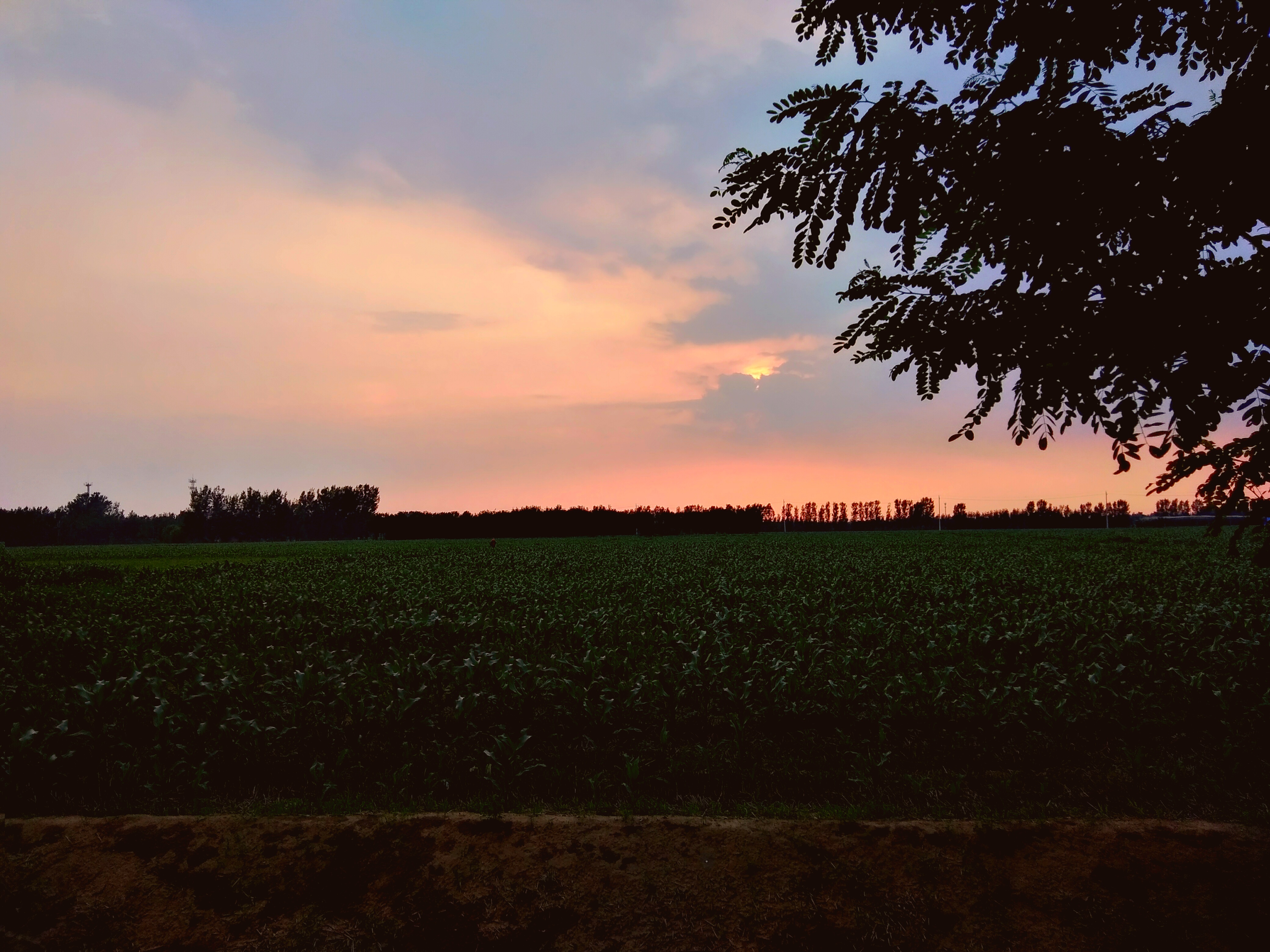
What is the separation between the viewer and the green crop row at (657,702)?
20.9ft

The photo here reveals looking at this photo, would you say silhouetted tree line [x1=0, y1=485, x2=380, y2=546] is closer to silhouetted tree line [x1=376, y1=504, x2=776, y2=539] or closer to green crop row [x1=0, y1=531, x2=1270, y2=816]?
silhouetted tree line [x1=376, y1=504, x2=776, y2=539]

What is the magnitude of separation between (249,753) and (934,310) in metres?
7.10

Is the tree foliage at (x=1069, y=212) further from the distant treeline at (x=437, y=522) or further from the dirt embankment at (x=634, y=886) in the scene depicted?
the distant treeline at (x=437, y=522)

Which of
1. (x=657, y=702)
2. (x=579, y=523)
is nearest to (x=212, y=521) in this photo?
(x=579, y=523)

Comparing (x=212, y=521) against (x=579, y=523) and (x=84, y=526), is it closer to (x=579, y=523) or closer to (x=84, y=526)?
(x=84, y=526)

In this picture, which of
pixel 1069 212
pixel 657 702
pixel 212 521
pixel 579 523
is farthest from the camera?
pixel 212 521

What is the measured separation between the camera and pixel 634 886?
4.79m

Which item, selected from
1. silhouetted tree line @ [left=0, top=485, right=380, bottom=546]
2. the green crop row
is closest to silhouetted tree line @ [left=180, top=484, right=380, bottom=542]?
silhouetted tree line @ [left=0, top=485, right=380, bottom=546]

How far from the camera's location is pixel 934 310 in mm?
4672

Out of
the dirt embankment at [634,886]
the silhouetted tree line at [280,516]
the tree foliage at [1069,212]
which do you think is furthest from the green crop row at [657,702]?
the silhouetted tree line at [280,516]

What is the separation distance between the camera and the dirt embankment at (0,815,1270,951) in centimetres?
444

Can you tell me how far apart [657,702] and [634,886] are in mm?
3919

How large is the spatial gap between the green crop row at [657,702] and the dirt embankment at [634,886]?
0.65 meters

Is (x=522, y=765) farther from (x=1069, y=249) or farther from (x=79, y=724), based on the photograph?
(x=1069, y=249)
